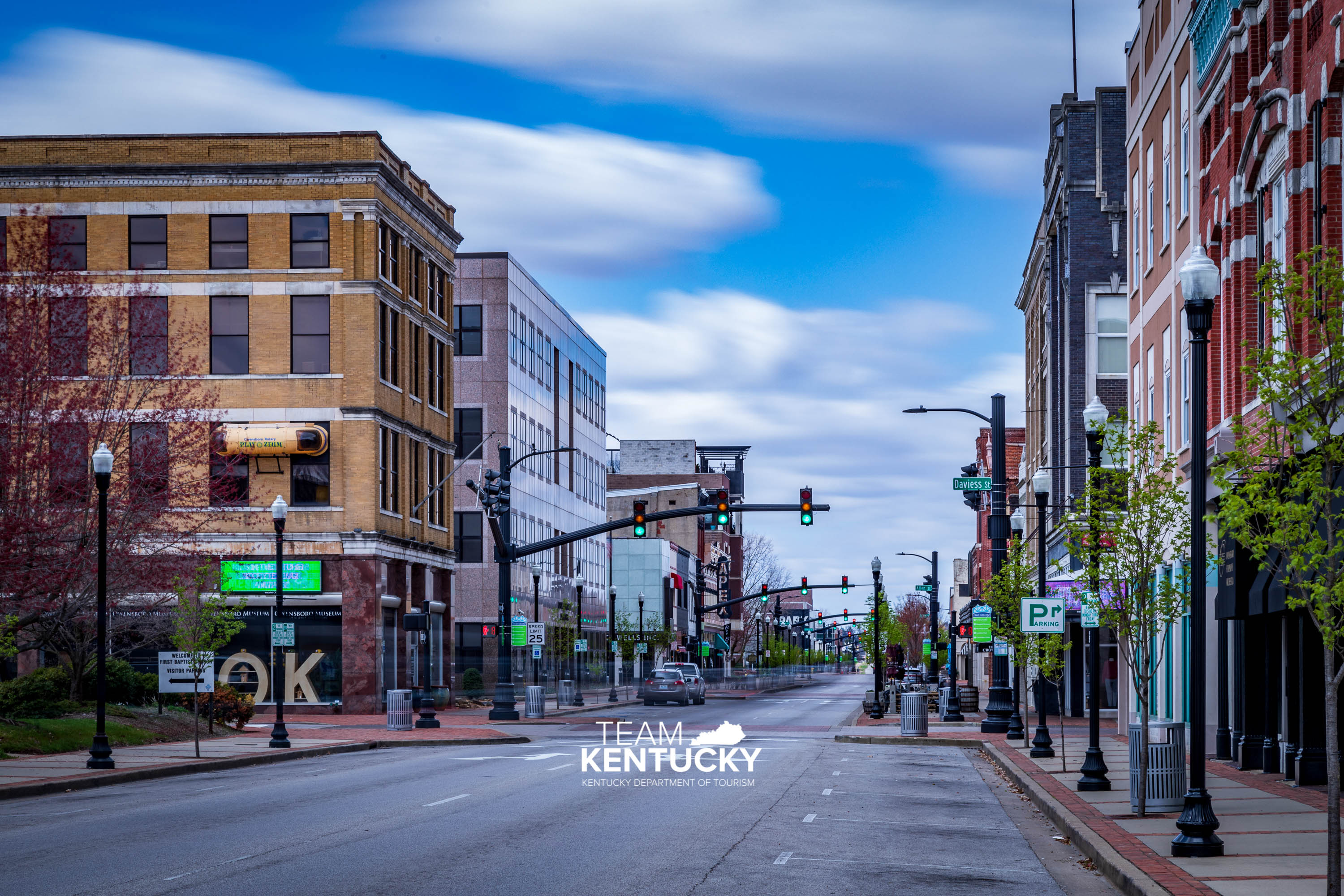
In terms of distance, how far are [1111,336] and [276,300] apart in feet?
88.2

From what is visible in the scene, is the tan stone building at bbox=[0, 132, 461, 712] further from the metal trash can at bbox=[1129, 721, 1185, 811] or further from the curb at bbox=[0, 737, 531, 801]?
the metal trash can at bbox=[1129, 721, 1185, 811]

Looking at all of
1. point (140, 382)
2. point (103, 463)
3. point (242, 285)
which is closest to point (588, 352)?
point (242, 285)

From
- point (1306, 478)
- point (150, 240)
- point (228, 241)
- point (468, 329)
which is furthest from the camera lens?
point (468, 329)

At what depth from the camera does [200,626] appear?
32.6m

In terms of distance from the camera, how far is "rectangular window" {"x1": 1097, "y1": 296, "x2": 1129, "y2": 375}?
49812 mm

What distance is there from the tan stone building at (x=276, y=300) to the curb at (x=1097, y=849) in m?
32.8

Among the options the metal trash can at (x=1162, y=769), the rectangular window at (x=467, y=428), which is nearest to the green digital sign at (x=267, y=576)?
the rectangular window at (x=467, y=428)

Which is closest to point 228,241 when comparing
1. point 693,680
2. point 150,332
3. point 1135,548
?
point 150,332

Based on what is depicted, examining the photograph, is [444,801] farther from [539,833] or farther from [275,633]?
[275,633]

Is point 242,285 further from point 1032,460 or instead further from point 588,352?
point 588,352

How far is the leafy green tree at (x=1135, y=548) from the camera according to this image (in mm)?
18641

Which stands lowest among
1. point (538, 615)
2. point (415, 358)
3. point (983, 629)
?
point (538, 615)

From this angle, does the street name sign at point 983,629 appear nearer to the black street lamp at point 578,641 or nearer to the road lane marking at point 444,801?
the road lane marking at point 444,801

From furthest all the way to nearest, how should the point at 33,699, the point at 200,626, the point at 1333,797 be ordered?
1. the point at 33,699
2. the point at 200,626
3. the point at 1333,797
